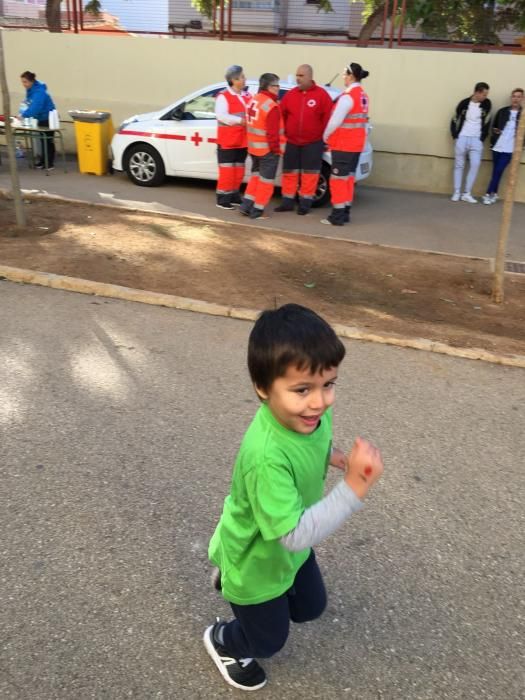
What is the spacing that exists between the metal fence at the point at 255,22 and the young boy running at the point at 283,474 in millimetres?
11591

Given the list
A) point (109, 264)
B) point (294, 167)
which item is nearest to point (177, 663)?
point (109, 264)

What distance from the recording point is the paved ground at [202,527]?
2.20 meters

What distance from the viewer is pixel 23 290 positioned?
5.59m

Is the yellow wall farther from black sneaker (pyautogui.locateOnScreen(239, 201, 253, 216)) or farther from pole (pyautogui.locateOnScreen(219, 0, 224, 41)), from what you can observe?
black sneaker (pyautogui.locateOnScreen(239, 201, 253, 216))

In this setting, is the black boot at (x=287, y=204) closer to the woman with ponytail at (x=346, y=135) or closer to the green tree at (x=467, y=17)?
the woman with ponytail at (x=346, y=135)

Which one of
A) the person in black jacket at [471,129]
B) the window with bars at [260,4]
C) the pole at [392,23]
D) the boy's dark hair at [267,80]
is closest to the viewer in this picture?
the boy's dark hair at [267,80]

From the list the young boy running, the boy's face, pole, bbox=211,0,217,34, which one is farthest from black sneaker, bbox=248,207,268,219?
the boy's face

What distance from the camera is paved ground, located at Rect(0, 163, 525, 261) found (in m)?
8.23

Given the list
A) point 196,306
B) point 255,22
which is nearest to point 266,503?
point 196,306

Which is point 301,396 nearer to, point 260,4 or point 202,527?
point 202,527

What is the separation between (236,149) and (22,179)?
4169mm

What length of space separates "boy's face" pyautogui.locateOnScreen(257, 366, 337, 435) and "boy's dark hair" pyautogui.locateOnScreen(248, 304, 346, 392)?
2 cm

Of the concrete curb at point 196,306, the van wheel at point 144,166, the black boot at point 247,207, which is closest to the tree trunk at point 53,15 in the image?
the van wheel at point 144,166

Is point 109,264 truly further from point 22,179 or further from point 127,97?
point 127,97
